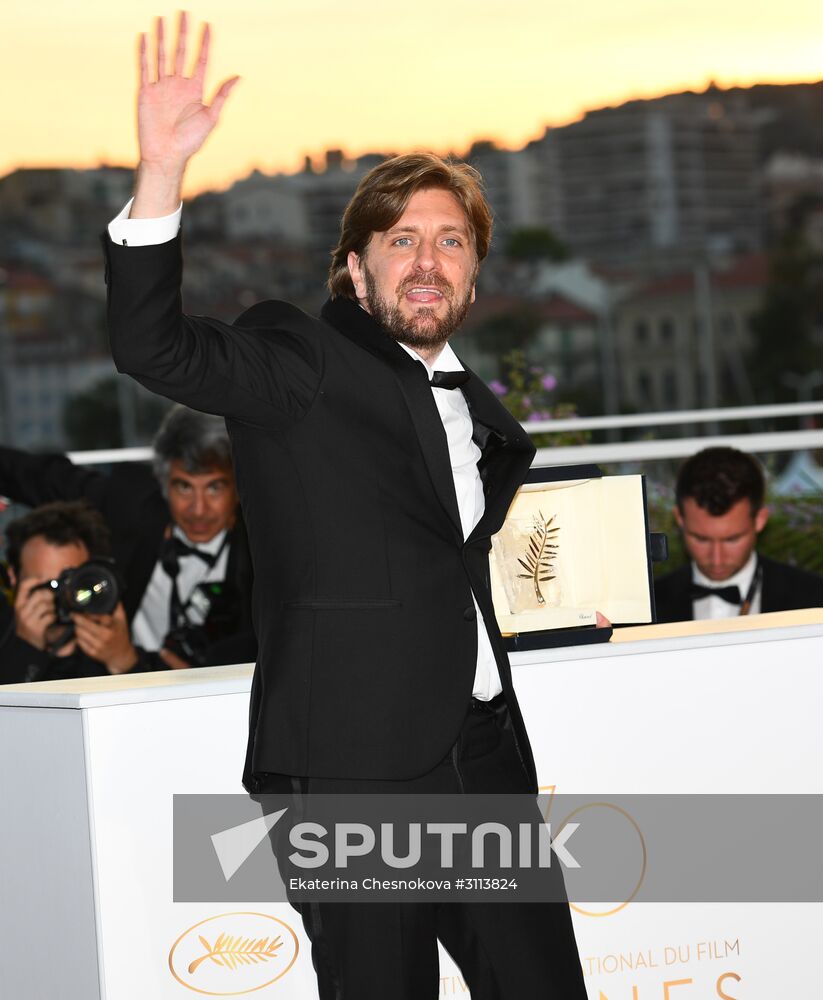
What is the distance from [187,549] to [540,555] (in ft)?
6.14

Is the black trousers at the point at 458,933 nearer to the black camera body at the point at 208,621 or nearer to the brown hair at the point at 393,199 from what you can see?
the brown hair at the point at 393,199

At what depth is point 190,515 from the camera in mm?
4074

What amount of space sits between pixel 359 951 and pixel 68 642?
160 cm

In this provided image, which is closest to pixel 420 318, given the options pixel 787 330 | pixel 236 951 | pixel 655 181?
pixel 236 951

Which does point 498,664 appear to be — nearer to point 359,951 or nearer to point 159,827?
point 359,951

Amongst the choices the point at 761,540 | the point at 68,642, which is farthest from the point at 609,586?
the point at 761,540

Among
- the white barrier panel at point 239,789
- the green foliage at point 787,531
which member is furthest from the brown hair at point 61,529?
the green foliage at point 787,531

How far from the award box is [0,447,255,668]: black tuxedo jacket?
1.71m

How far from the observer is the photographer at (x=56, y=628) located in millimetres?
3168

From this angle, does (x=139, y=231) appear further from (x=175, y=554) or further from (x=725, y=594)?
(x=175, y=554)

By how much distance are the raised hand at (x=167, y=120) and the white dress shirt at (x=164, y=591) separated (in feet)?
7.99

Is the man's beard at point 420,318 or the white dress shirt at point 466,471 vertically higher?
the man's beard at point 420,318

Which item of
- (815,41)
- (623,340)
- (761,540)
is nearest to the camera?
(761,540)

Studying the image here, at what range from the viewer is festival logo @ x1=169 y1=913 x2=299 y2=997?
7.13ft
